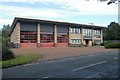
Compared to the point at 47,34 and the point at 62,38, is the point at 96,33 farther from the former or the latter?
the point at 47,34

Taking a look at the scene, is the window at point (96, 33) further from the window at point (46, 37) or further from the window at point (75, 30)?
the window at point (46, 37)

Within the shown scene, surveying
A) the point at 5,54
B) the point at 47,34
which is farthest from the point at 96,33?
the point at 5,54

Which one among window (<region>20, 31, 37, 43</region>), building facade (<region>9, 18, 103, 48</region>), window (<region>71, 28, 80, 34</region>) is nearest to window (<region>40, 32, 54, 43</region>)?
building facade (<region>9, 18, 103, 48</region>)

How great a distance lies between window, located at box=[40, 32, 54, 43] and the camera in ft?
Answer: 187

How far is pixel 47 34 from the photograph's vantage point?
58.1 m

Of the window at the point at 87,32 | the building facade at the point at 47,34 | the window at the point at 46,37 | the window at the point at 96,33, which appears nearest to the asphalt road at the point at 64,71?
the building facade at the point at 47,34

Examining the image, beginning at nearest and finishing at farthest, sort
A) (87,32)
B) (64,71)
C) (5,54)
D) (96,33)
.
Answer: (64,71), (5,54), (87,32), (96,33)

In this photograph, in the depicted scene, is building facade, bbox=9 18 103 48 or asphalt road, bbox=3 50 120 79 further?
building facade, bbox=9 18 103 48

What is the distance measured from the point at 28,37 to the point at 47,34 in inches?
222

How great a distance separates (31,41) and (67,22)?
12.3 metres

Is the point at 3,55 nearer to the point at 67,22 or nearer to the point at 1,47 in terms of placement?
the point at 1,47

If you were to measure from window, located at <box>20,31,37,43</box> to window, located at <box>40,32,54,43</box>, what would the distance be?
6.60 ft

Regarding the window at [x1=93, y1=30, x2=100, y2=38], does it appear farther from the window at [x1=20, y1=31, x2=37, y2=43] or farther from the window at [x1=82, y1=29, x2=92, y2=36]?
the window at [x1=20, y1=31, x2=37, y2=43]

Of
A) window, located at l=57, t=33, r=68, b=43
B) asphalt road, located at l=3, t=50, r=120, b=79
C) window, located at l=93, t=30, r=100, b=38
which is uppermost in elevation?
window, located at l=93, t=30, r=100, b=38
